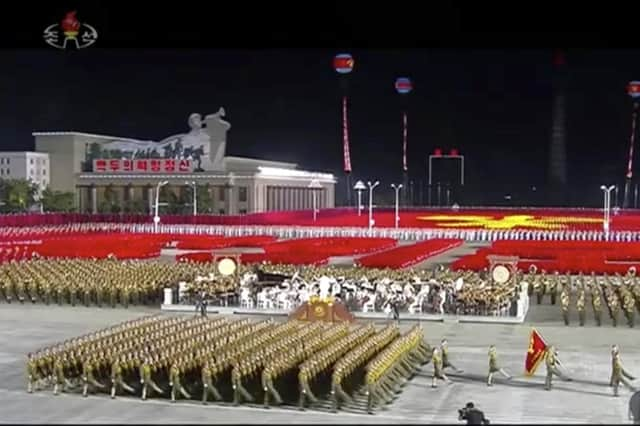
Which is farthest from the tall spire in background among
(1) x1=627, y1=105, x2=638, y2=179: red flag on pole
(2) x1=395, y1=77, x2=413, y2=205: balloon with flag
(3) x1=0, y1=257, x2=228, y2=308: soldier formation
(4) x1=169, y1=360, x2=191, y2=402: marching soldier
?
(4) x1=169, y1=360, x2=191, y2=402: marching soldier

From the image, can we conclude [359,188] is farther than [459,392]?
Yes

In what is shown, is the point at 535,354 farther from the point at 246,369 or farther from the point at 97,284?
the point at 97,284

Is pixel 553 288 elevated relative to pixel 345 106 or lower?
lower

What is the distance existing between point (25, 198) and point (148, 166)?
10350 millimetres

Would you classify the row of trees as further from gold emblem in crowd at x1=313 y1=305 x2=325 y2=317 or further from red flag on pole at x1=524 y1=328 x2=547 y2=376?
red flag on pole at x1=524 y1=328 x2=547 y2=376

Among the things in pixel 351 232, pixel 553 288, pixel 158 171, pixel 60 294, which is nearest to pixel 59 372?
pixel 60 294

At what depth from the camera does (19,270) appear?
3262 cm

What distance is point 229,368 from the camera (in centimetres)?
1614

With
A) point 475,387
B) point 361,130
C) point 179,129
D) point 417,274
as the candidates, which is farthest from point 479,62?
point 475,387

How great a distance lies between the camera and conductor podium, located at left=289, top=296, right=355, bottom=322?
2227 centimetres

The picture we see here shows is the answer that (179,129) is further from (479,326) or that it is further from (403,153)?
(479,326)

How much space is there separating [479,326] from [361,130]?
221 feet

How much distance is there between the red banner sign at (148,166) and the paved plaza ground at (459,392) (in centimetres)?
5414

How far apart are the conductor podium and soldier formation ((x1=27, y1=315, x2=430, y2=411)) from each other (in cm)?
352
